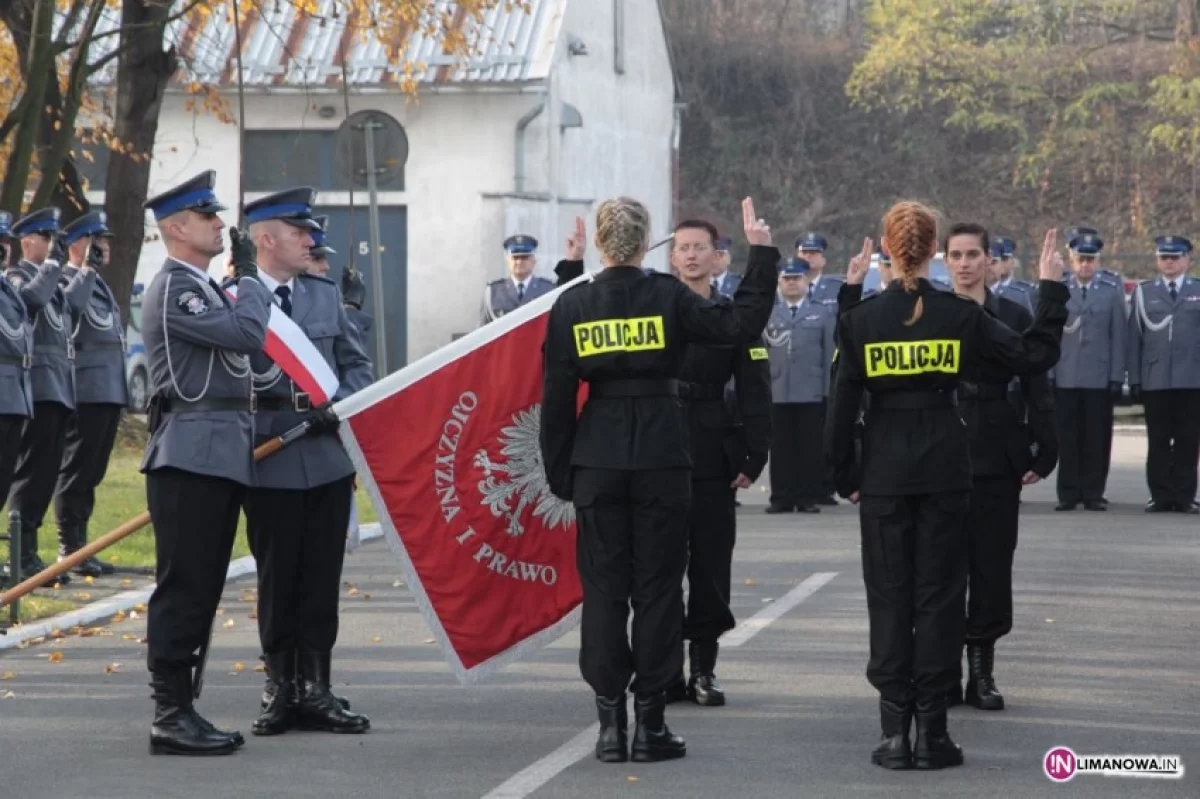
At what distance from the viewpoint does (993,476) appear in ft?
28.9

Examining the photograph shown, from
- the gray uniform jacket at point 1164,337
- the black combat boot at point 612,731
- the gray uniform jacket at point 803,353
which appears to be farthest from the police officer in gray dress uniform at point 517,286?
the black combat boot at point 612,731

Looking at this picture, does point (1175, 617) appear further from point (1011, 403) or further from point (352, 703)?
point (352, 703)

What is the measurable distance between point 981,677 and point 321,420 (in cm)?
285

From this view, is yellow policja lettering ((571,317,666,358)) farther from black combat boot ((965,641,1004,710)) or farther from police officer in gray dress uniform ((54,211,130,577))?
police officer in gray dress uniform ((54,211,130,577))

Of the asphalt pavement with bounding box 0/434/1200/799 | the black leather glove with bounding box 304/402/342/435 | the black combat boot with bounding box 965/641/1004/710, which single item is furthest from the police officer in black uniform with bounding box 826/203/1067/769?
the black leather glove with bounding box 304/402/342/435

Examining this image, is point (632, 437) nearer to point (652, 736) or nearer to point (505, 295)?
point (652, 736)

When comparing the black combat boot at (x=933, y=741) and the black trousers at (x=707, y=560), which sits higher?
the black trousers at (x=707, y=560)

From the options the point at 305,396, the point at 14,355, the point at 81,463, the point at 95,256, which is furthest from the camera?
the point at 81,463

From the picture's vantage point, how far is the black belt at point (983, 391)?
29.0 ft

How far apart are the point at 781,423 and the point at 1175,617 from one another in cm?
740

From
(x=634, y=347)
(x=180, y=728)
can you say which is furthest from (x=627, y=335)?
(x=180, y=728)

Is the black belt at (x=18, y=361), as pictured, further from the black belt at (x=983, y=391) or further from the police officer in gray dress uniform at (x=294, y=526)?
the black belt at (x=983, y=391)

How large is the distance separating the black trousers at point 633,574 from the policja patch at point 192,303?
1495 millimetres

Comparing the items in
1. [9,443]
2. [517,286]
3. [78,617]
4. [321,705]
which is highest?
[517,286]
